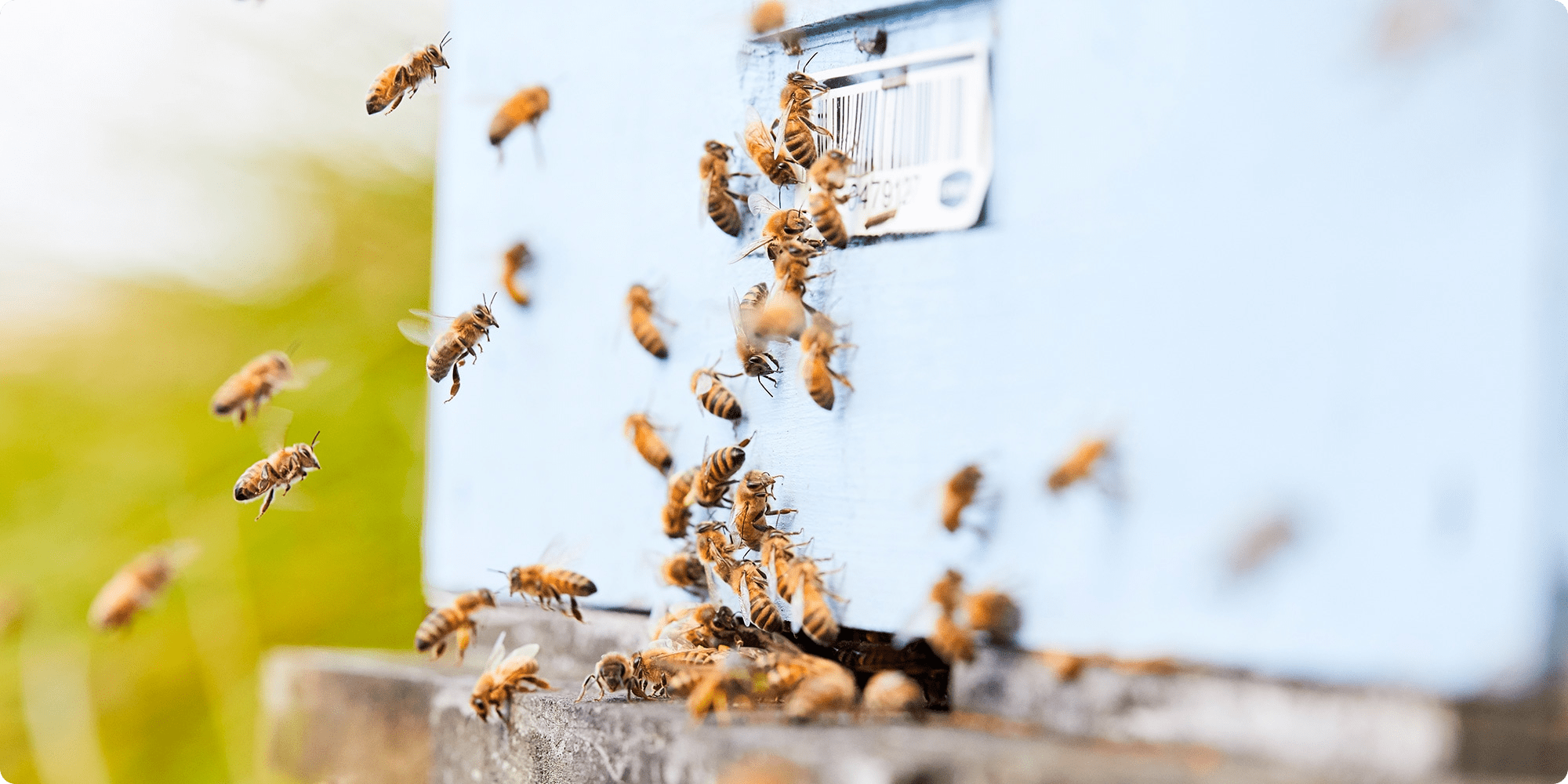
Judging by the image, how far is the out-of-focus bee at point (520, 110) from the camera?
2.56 metres

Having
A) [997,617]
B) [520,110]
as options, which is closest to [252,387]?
[520,110]

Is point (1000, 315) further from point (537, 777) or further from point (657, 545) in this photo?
point (537, 777)

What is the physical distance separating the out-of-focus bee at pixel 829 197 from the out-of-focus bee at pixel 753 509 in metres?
0.47

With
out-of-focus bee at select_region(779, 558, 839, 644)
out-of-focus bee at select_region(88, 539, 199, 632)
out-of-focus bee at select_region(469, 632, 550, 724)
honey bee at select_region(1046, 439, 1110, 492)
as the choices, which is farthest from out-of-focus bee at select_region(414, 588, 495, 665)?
honey bee at select_region(1046, 439, 1110, 492)

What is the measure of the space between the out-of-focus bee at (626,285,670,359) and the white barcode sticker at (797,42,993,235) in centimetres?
45

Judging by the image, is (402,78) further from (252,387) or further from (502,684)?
(502,684)

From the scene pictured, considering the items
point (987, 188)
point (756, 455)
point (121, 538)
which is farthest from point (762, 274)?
point (121, 538)

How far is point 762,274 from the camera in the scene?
2164 mm

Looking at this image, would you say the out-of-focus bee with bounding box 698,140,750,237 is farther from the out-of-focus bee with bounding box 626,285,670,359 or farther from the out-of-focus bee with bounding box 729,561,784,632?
the out-of-focus bee with bounding box 729,561,784,632

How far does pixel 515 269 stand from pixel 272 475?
771mm

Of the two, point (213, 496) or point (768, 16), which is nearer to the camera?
point (768, 16)

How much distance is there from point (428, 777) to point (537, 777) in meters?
0.50

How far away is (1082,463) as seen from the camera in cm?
160

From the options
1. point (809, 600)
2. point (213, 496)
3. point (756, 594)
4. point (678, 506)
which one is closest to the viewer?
point (809, 600)
